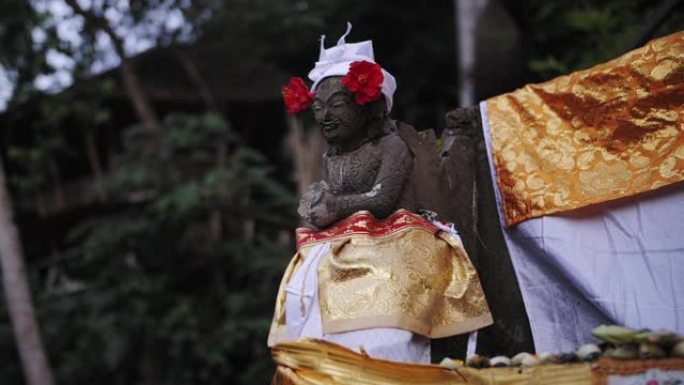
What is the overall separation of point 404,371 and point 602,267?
147 centimetres

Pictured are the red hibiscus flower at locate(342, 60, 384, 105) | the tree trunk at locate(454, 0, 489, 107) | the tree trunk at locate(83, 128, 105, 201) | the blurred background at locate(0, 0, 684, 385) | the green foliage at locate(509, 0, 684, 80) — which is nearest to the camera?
the red hibiscus flower at locate(342, 60, 384, 105)

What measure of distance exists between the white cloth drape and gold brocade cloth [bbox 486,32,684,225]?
12cm

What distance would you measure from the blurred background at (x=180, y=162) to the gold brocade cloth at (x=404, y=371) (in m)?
5.17

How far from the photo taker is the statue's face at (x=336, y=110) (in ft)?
15.6

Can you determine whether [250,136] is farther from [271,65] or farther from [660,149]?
[660,149]

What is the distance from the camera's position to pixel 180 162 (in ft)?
34.7

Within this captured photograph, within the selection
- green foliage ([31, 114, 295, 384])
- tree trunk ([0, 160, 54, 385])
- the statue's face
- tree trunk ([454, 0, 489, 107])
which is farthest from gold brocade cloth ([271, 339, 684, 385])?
tree trunk ([454, 0, 489, 107])

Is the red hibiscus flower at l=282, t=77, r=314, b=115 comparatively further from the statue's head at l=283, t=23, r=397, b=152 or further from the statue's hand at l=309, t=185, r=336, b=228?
the statue's hand at l=309, t=185, r=336, b=228

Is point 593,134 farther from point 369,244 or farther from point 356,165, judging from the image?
point 369,244

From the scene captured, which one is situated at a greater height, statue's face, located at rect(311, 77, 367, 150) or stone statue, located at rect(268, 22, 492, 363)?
statue's face, located at rect(311, 77, 367, 150)

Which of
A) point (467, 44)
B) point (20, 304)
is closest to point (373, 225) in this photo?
point (20, 304)

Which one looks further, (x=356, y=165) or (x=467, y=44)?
(x=467, y=44)

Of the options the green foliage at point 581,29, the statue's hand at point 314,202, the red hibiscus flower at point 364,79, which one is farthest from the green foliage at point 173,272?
the red hibiscus flower at point 364,79

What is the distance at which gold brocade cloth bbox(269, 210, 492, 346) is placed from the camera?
4.26 m
